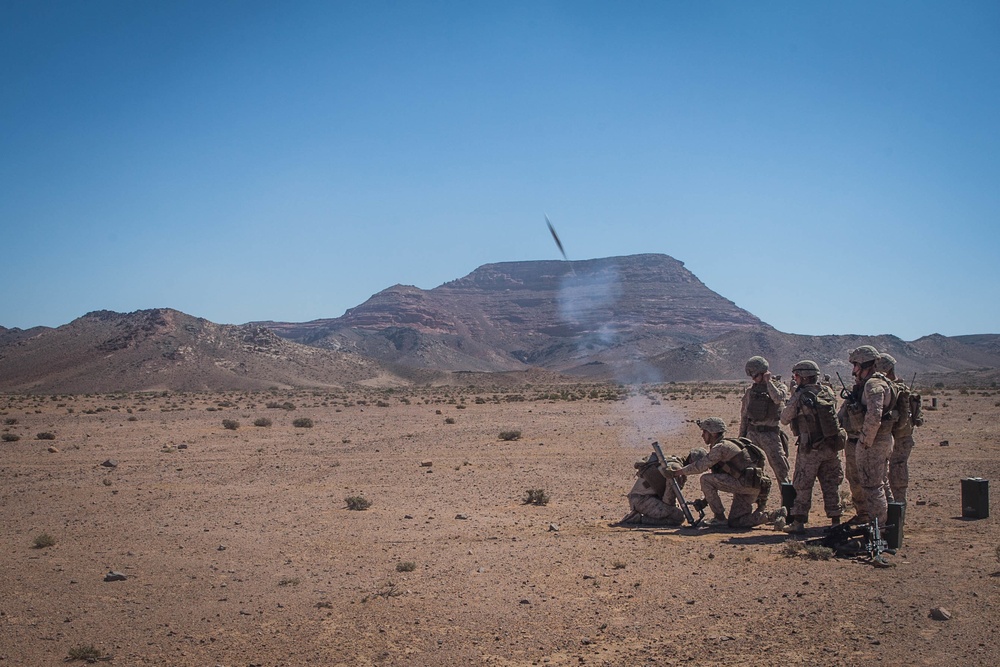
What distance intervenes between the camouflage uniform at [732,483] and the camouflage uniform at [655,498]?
1.56 feet

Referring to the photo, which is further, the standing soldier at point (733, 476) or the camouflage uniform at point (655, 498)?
the camouflage uniform at point (655, 498)

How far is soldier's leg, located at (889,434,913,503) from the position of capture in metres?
10.3

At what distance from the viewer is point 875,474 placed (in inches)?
378

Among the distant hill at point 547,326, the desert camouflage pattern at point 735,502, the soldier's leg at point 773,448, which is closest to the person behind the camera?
the desert camouflage pattern at point 735,502

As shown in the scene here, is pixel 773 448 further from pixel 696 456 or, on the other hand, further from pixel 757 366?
pixel 696 456

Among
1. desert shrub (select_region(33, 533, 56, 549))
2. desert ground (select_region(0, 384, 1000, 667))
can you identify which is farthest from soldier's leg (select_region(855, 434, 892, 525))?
desert shrub (select_region(33, 533, 56, 549))

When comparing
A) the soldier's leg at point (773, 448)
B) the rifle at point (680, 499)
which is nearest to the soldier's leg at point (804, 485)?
the soldier's leg at point (773, 448)

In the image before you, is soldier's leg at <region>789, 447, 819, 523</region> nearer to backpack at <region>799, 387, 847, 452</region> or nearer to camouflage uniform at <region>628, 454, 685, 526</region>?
backpack at <region>799, 387, 847, 452</region>

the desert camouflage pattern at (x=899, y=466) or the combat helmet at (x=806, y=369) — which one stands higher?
the combat helmet at (x=806, y=369)

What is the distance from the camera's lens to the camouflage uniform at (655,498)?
37.3 ft

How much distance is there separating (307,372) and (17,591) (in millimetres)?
93803

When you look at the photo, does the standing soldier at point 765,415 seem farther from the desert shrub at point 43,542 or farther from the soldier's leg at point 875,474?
the desert shrub at point 43,542

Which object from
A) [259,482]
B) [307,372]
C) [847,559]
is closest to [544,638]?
[847,559]

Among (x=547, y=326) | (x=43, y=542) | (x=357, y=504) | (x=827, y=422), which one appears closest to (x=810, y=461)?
(x=827, y=422)
